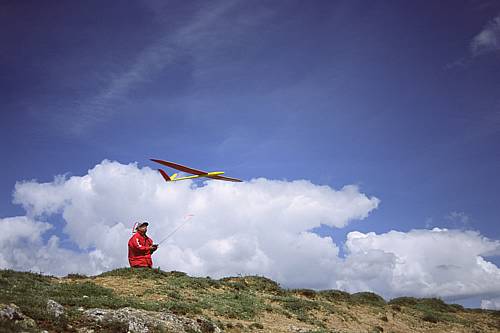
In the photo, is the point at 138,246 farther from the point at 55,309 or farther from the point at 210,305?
the point at 55,309

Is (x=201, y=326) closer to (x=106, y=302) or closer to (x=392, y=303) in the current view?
(x=106, y=302)

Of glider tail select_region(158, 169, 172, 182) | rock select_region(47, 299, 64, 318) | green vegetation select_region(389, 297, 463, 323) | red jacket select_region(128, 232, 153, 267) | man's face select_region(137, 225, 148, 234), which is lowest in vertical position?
rock select_region(47, 299, 64, 318)

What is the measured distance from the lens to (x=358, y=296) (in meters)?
30.1

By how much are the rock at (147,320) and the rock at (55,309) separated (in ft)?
2.40

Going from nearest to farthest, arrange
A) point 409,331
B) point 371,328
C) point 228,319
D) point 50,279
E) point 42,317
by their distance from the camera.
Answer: point 42,317
point 228,319
point 50,279
point 371,328
point 409,331

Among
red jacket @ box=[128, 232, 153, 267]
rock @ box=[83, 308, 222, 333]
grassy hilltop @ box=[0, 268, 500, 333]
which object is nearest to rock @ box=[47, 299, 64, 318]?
grassy hilltop @ box=[0, 268, 500, 333]

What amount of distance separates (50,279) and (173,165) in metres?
11.9

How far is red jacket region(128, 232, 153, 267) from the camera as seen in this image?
74.3 feet

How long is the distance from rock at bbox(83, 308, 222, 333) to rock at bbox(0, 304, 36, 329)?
1.80 meters

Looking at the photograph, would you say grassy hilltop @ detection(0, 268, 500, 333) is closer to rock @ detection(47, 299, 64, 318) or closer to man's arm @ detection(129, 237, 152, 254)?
rock @ detection(47, 299, 64, 318)

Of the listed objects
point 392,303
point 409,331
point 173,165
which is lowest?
point 409,331

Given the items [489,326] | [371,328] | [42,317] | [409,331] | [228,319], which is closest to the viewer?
[42,317]

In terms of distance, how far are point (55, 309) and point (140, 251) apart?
1052 cm

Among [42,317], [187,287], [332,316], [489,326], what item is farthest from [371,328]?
[42,317]
